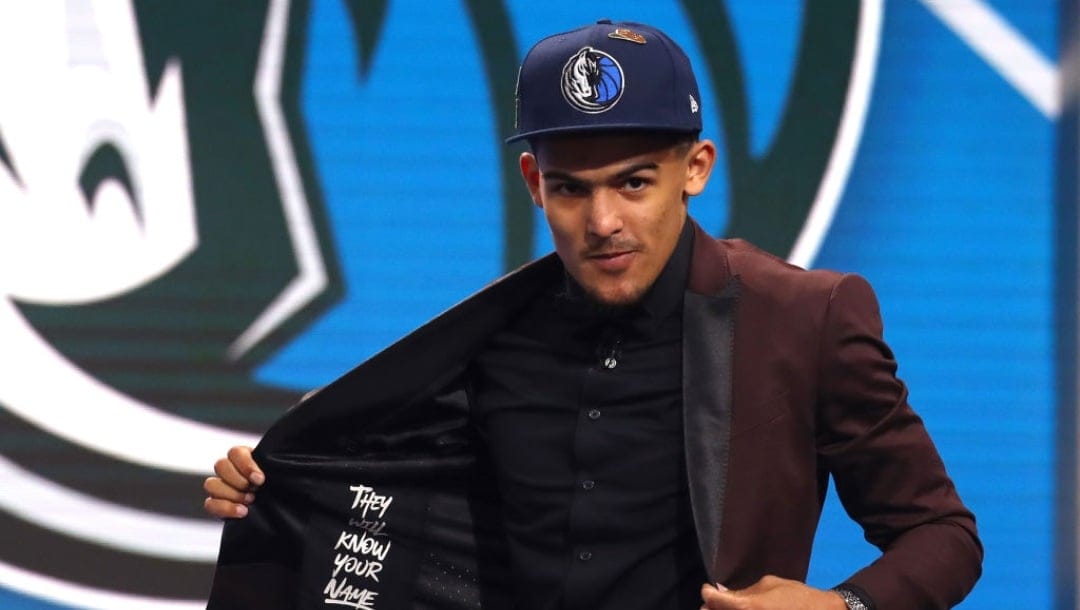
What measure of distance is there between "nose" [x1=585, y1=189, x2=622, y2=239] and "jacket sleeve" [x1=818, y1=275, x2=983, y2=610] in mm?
292

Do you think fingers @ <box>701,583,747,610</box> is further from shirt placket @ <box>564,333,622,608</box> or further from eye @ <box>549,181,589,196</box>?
eye @ <box>549,181,589,196</box>

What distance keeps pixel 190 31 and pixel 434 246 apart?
2.75 ft

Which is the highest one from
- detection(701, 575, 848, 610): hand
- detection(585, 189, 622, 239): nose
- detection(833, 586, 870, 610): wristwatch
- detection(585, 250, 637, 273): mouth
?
detection(585, 189, 622, 239): nose

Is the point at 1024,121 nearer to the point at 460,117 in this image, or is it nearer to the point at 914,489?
the point at 460,117

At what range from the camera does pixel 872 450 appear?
5.71ft

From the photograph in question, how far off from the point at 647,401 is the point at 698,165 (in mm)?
323

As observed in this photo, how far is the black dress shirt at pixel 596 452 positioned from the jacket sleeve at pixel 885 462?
8.1 inches

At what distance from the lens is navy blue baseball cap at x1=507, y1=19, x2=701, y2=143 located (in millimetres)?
1729

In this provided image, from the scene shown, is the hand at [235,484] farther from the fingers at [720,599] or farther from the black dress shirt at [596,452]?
the fingers at [720,599]

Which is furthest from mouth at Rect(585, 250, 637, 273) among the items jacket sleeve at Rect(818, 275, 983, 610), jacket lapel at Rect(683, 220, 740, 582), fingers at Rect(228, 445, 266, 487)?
fingers at Rect(228, 445, 266, 487)

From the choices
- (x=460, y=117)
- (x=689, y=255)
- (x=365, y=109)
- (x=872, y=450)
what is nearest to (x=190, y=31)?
(x=365, y=109)

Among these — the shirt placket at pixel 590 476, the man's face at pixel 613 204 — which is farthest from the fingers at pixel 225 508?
the man's face at pixel 613 204

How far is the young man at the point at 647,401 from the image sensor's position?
1.74 metres

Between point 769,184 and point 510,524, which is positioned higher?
point 769,184
